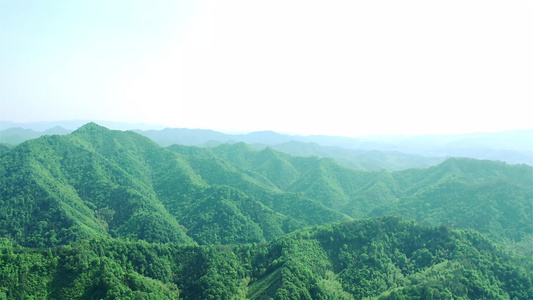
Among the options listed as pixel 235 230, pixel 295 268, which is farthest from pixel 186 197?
pixel 295 268

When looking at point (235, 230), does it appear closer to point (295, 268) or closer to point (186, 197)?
point (186, 197)

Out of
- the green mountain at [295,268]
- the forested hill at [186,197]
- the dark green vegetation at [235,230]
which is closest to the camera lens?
the green mountain at [295,268]

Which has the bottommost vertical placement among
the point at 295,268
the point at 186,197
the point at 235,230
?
the point at 235,230

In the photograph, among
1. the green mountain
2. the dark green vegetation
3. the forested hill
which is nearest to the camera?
the green mountain

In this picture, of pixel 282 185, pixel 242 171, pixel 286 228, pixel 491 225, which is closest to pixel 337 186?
pixel 282 185

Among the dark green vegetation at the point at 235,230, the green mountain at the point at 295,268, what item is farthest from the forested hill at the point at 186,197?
the green mountain at the point at 295,268

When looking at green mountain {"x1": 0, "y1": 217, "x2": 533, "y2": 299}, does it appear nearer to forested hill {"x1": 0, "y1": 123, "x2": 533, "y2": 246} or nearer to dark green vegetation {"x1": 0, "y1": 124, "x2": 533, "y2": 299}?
dark green vegetation {"x1": 0, "y1": 124, "x2": 533, "y2": 299}

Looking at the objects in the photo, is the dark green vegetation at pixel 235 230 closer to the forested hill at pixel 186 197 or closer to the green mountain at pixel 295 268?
the green mountain at pixel 295 268

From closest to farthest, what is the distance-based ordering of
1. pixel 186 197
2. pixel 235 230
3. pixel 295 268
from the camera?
pixel 295 268 → pixel 235 230 → pixel 186 197

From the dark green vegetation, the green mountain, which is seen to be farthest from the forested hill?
the green mountain
